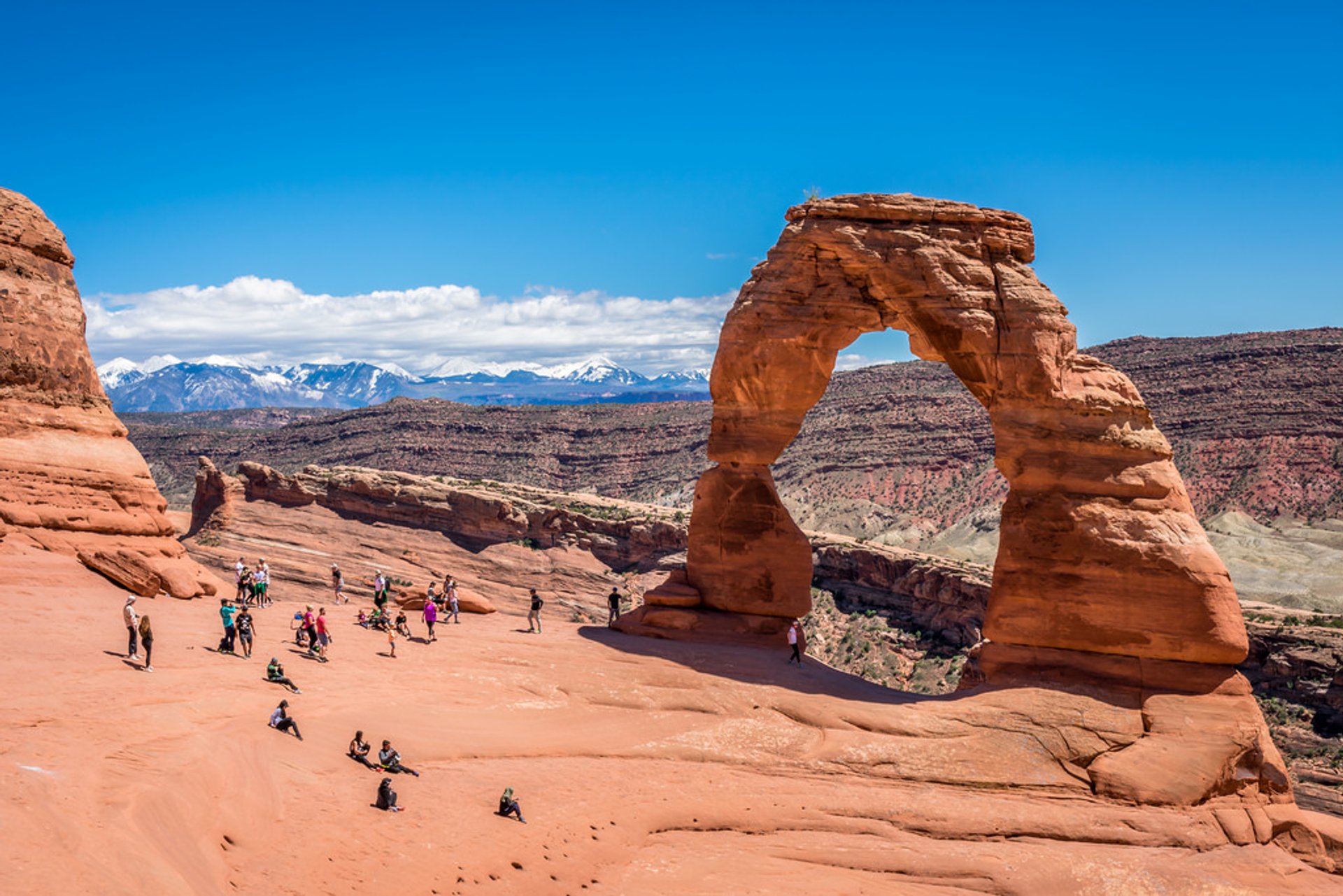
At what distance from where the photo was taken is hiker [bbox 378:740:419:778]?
50.8 feet

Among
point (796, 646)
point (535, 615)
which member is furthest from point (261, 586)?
point (796, 646)

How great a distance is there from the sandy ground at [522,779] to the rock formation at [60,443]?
95 cm

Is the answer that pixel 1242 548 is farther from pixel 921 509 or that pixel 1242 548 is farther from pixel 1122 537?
pixel 1122 537

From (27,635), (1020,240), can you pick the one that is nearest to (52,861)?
(27,635)

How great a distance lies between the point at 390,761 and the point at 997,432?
14492 millimetres

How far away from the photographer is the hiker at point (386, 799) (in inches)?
560

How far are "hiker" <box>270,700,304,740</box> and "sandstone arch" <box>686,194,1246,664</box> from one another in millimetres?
13107

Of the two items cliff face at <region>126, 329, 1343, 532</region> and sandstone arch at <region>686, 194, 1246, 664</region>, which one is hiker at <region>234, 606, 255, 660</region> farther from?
cliff face at <region>126, 329, 1343, 532</region>

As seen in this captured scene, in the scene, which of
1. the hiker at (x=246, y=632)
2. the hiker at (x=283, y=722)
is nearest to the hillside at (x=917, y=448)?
the hiker at (x=246, y=632)

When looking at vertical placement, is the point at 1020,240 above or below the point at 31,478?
above

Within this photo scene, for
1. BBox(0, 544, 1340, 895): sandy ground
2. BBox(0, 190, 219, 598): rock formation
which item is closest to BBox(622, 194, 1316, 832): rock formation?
BBox(0, 544, 1340, 895): sandy ground

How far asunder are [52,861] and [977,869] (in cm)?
1243

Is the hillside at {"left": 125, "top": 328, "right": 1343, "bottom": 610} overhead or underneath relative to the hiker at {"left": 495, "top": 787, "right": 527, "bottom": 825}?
overhead

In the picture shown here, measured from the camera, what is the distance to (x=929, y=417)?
8719cm
